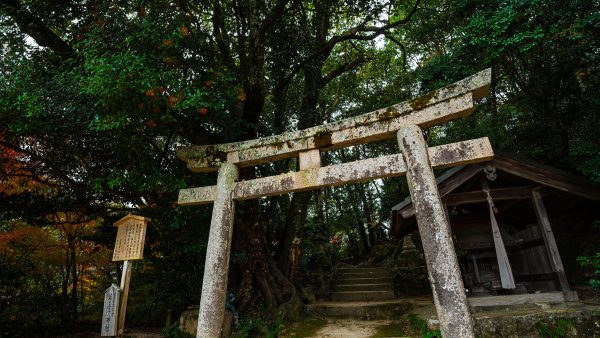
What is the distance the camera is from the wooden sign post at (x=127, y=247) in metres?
6.27

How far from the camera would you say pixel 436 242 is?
417 centimetres

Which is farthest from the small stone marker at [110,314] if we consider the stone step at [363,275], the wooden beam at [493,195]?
the stone step at [363,275]

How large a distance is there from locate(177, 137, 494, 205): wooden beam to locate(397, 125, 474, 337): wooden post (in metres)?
0.19

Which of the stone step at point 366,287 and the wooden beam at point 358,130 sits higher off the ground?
the wooden beam at point 358,130

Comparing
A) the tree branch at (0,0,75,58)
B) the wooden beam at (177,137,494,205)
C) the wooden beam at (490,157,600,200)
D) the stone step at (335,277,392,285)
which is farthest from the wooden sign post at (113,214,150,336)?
the wooden beam at (490,157,600,200)

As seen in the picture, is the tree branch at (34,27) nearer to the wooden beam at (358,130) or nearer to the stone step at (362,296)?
the wooden beam at (358,130)

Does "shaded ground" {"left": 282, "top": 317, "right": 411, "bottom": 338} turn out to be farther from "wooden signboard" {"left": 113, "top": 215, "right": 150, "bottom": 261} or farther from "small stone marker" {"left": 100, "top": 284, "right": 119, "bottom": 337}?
"wooden signboard" {"left": 113, "top": 215, "right": 150, "bottom": 261}

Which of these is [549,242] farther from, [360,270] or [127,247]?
[127,247]

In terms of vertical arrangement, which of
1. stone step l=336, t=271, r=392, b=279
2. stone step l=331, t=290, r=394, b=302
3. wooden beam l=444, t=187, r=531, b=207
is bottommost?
stone step l=331, t=290, r=394, b=302

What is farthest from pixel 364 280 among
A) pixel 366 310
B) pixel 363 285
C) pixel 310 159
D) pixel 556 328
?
pixel 310 159

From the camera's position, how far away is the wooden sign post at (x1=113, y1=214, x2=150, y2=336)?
6.27m

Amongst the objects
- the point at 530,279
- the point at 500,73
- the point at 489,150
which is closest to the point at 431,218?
the point at 489,150

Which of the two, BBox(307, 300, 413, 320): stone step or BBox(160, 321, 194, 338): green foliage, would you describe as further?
BBox(307, 300, 413, 320): stone step

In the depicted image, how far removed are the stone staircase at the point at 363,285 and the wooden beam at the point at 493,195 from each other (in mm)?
4765
